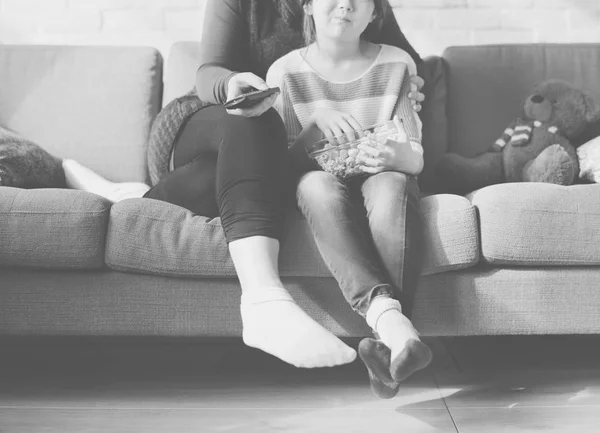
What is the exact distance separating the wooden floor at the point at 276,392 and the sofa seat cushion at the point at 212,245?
9.2 inches

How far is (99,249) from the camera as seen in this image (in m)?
1.26

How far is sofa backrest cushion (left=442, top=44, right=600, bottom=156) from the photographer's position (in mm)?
1891

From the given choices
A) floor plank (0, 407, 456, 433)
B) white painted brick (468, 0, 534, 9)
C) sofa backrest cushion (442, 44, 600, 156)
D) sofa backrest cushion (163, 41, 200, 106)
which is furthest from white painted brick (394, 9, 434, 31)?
floor plank (0, 407, 456, 433)

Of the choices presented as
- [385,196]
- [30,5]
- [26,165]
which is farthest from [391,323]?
[30,5]

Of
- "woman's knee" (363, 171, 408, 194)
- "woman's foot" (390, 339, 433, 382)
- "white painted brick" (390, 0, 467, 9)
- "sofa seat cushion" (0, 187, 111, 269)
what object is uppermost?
"white painted brick" (390, 0, 467, 9)

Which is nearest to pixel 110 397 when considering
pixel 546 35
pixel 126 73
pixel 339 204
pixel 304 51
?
pixel 339 204

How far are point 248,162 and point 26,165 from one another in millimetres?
693

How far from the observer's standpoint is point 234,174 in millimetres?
1144

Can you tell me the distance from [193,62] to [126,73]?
7.6 inches

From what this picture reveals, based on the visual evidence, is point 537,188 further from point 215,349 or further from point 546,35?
point 546,35

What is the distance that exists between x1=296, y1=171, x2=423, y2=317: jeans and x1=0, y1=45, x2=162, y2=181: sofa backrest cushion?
78 cm

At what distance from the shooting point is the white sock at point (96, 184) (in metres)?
1.63

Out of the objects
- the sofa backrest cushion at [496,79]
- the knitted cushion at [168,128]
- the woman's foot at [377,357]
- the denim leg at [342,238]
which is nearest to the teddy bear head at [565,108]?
the sofa backrest cushion at [496,79]

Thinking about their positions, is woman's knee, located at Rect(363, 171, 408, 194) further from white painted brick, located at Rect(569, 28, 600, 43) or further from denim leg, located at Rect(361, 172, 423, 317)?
white painted brick, located at Rect(569, 28, 600, 43)
